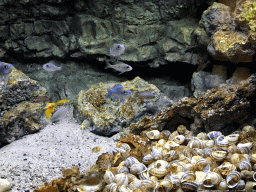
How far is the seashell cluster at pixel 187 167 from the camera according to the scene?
195 centimetres

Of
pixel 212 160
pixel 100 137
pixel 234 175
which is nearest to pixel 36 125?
pixel 100 137

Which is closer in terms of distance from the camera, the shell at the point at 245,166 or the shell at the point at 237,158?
the shell at the point at 245,166

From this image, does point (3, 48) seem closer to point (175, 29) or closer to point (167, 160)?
point (175, 29)

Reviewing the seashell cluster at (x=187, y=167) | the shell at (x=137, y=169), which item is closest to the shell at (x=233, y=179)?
the seashell cluster at (x=187, y=167)

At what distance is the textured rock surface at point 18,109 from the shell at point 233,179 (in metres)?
3.01

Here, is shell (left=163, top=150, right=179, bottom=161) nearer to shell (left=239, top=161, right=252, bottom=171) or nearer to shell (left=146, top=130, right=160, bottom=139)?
shell (left=146, top=130, right=160, bottom=139)

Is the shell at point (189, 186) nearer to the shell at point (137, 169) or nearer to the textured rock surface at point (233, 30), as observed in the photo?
the shell at point (137, 169)

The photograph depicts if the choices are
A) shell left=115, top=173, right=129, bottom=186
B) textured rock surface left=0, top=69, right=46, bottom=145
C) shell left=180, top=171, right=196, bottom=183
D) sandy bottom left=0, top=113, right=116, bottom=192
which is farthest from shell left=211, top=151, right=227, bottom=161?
textured rock surface left=0, top=69, right=46, bottom=145

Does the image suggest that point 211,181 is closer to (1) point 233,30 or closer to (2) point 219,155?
(2) point 219,155

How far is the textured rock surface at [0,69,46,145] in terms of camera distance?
361 centimetres

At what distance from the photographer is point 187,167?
2199 mm

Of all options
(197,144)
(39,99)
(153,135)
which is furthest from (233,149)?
(39,99)

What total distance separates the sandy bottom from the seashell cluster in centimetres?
62

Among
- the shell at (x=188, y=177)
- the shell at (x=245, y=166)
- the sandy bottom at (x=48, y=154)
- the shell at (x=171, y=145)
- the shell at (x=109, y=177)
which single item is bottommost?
the sandy bottom at (x=48, y=154)
